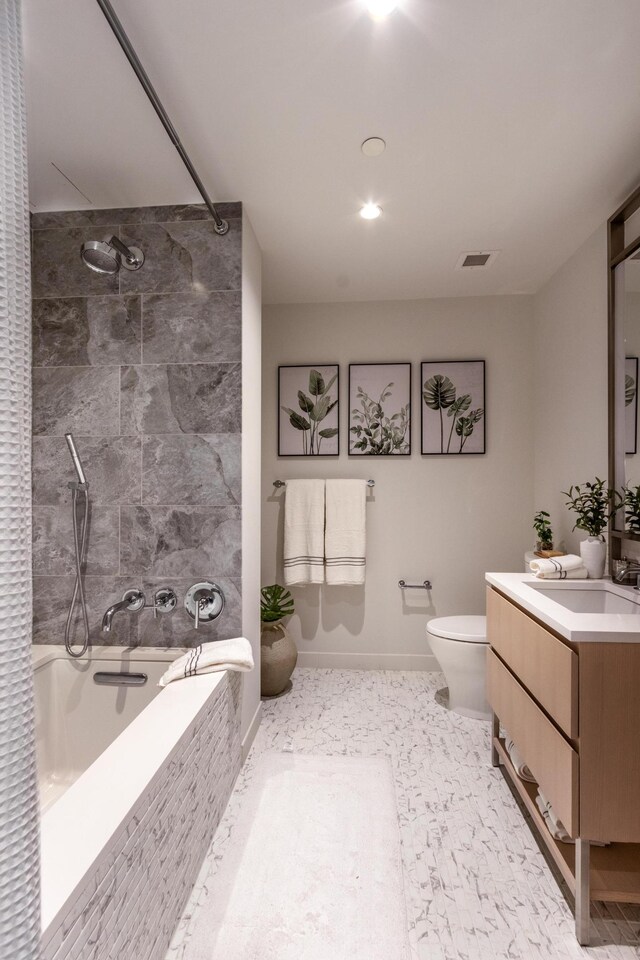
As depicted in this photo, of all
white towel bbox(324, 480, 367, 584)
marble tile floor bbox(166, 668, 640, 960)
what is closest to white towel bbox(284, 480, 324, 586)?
white towel bbox(324, 480, 367, 584)

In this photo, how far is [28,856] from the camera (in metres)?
0.62

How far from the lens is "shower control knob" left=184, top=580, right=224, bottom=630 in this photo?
82.6 inches

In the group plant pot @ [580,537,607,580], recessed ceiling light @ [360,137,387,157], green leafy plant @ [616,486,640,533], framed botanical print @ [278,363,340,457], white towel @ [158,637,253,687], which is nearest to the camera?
recessed ceiling light @ [360,137,387,157]

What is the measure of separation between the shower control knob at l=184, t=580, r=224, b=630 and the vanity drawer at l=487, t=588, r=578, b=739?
111cm

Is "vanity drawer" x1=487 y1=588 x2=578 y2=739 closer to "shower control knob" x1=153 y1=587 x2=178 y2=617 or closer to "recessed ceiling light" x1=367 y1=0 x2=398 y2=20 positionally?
"shower control knob" x1=153 y1=587 x2=178 y2=617

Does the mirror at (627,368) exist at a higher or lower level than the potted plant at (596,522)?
higher

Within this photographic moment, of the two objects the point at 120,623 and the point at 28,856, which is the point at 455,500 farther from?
the point at 28,856

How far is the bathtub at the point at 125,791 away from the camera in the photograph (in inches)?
36.9

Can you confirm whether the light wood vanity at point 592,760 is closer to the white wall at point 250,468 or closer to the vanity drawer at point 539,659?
A: the vanity drawer at point 539,659

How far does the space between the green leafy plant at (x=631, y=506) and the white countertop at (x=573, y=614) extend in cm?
24

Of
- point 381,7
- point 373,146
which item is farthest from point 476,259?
point 381,7

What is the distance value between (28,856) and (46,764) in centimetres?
161

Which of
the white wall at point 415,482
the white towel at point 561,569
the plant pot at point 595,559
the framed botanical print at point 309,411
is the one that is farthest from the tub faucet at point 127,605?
the plant pot at point 595,559

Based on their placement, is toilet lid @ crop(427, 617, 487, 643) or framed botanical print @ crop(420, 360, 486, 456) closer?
toilet lid @ crop(427, 617, 487, 643)
